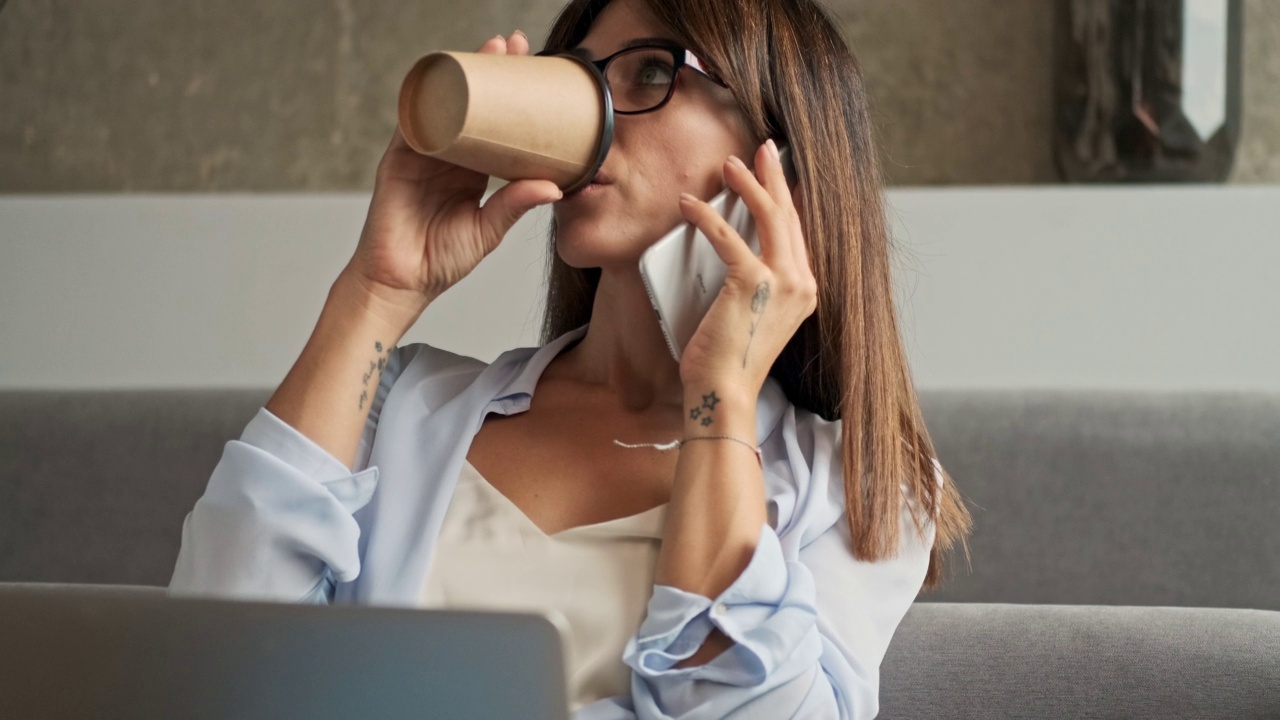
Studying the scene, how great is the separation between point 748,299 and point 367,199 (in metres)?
1.01

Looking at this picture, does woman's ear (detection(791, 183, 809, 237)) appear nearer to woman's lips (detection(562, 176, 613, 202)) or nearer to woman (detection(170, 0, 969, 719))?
woman (detection(170, 0, 969, 719))

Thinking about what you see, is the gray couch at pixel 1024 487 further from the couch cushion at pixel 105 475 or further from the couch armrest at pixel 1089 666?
the couch armrest at pixel 1089 666

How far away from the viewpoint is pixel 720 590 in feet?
3.24

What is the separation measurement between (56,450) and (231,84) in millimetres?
661

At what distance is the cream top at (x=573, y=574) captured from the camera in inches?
41.3

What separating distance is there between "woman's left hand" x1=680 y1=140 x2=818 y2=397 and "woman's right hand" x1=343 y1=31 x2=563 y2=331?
20 centimetres

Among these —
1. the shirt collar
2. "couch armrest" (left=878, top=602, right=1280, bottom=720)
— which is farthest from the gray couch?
the shirt collar

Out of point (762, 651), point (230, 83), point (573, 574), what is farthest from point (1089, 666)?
point (230, 83)

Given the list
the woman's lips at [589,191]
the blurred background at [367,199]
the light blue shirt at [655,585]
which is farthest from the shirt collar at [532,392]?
the blurred background at [367,199]

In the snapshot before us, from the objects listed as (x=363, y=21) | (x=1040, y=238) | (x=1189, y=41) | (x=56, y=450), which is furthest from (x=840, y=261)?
(x=56, y=450)

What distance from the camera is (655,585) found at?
3.28ft

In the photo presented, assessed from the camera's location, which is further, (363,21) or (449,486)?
(363,21)

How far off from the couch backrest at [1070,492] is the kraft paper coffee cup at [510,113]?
3.12 ft

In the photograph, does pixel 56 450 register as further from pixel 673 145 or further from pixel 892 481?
pixel 892 481
